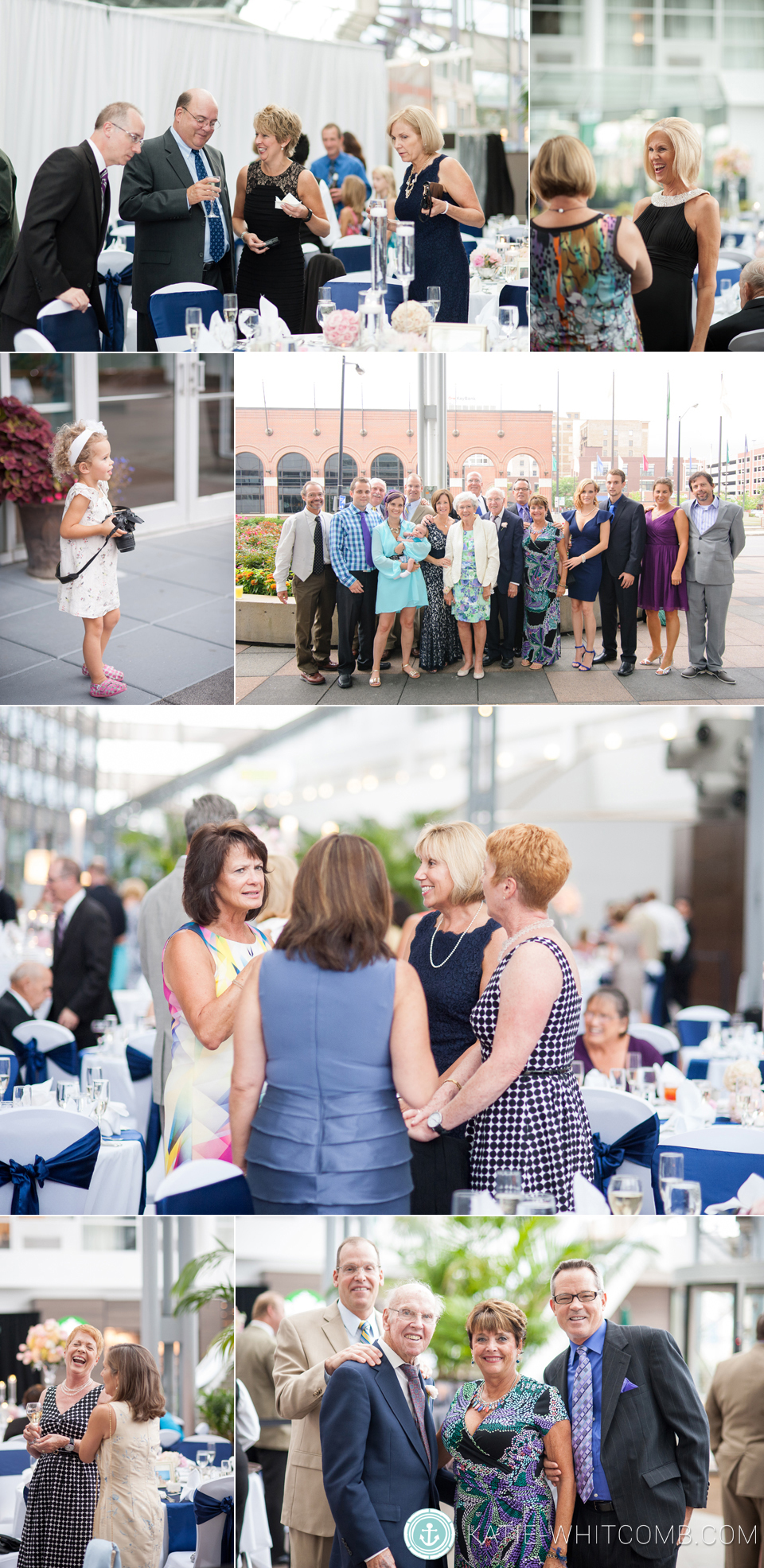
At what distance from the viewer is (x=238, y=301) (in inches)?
191

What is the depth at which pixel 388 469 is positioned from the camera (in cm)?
388

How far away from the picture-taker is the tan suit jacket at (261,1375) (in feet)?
9.61

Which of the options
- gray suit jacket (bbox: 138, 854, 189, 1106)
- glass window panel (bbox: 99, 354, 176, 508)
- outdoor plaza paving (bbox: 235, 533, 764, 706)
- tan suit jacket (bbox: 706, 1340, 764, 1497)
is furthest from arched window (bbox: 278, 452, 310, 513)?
tan suit jacket (bbox: 706, 1340, 764, 1497)

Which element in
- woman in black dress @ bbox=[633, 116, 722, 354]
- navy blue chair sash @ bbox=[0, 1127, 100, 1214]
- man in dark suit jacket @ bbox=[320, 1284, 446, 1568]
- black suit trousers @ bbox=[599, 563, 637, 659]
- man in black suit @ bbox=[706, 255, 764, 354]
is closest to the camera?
man in dark suit jacket @ bbox=[320, 1284, 446, 1568]

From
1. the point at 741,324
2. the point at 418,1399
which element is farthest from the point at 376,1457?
the point at 741,324

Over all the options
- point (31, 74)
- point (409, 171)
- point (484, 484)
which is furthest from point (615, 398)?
point (31, 74)

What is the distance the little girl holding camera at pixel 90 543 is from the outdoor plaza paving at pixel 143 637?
0.03m

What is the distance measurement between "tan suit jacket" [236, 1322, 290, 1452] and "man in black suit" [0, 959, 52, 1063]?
2.05m

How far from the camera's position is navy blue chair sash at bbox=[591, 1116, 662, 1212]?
3.66 m

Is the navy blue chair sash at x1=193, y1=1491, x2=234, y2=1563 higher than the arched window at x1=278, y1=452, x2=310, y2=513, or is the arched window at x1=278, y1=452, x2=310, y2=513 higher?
the arched window at x1=278, y1=452, x2=310, y2=513

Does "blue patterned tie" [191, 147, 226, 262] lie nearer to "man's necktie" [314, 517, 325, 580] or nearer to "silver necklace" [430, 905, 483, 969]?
"man's necktie" [314, 517, 325, 580]

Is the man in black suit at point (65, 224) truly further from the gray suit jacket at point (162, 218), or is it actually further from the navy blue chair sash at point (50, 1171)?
the navy blue chair sash at point (50, 1171)

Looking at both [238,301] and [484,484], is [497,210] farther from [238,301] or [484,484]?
[484,484]

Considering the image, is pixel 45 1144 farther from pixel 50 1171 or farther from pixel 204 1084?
pixel 204 1084
